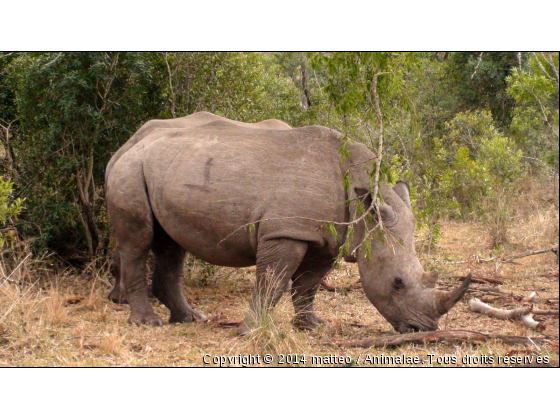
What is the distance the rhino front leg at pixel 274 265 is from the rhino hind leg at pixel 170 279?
1535mm

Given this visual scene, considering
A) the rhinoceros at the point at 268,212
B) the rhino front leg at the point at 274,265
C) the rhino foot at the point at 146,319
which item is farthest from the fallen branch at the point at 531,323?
the rhino foot at the point at 146,319

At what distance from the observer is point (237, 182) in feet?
20.9

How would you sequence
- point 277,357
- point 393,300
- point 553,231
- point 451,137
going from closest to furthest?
point 553,231
point 277,357
point 393,300
point 451,137

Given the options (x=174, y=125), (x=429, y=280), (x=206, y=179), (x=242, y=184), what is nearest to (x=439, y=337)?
(x=429, y=280)

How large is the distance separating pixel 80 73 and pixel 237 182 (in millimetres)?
3135

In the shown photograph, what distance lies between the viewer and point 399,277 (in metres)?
5.89

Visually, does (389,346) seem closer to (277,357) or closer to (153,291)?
(277,357)

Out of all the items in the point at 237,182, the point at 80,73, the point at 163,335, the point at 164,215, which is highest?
the point at 80,73

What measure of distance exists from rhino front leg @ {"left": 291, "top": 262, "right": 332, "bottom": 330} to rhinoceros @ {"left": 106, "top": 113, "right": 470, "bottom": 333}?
0.01m

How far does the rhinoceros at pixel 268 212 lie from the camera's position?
19.6 ft

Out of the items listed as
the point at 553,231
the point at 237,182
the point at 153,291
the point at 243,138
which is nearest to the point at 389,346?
the point at 553,231

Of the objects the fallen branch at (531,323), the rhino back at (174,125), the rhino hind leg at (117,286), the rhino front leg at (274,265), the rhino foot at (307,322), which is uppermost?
the rhino back at (174,125)

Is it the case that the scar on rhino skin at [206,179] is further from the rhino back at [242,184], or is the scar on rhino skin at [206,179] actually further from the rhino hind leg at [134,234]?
the rhino hind leg at [134,234]

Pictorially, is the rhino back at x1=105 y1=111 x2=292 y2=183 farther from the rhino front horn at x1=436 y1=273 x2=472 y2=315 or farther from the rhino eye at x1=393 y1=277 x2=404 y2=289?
the rhino front horn at x1=436 y1=273 x2=472 y2=315
